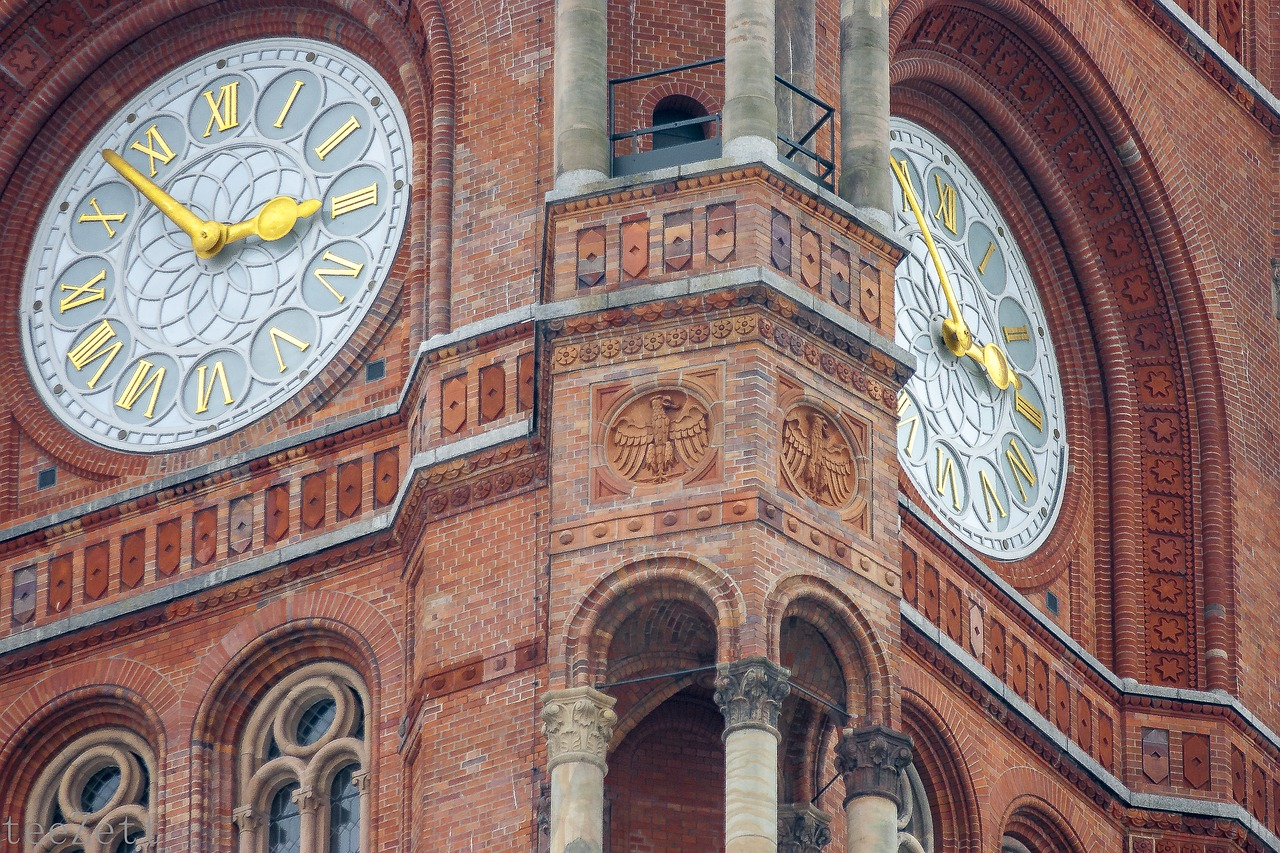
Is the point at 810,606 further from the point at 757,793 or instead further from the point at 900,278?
the point at 900,278

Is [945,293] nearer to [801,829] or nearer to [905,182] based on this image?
[905,182]

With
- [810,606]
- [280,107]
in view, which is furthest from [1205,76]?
[810,606]

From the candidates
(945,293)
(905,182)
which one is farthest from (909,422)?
(905,182)

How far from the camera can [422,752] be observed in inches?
1438

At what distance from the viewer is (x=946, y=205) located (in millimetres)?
43719

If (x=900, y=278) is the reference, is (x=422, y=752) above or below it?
below

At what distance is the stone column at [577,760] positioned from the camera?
113 ft

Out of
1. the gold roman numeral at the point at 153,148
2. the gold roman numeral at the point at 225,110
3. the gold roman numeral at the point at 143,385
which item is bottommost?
the gold roman numeral at the point at 143,385

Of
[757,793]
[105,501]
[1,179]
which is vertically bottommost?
[757,793]

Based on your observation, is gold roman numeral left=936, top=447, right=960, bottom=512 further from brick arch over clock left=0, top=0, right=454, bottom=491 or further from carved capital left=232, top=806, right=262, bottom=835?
carved capital left=232, top=806, right=262, bottom=835

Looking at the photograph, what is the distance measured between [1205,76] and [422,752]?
12.4m

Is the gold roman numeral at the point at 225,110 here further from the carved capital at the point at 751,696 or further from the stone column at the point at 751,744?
the carved capital at the point at 751,696

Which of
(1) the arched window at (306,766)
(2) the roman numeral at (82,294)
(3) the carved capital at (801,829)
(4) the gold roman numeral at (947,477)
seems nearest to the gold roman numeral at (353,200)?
(2) the roman numeral at (82,294)

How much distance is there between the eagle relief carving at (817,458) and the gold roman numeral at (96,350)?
24.3ft
